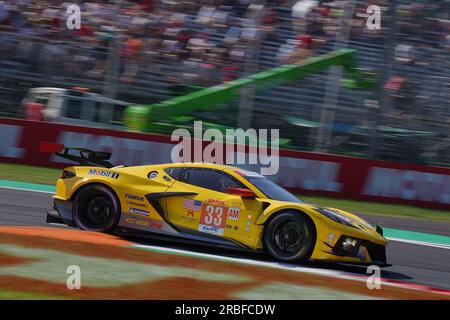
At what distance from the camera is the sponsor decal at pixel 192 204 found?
9.01 m

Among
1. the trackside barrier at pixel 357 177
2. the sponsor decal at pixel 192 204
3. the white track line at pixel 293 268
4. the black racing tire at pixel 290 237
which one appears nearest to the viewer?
the white track line at pixel 293 268

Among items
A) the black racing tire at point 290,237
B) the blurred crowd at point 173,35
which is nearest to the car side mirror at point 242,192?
the black racing tire at point 290,237

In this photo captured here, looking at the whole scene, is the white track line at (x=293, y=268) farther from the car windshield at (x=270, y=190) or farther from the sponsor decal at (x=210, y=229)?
the car windshield at (x=270, y=190)

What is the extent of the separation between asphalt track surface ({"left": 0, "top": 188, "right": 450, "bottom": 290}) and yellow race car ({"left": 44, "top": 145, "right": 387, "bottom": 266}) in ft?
1.10

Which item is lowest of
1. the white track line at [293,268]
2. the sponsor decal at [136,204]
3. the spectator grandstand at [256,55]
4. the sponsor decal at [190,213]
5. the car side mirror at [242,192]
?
the white track line at [293,268]

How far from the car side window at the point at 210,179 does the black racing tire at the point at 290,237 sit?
0.65 m

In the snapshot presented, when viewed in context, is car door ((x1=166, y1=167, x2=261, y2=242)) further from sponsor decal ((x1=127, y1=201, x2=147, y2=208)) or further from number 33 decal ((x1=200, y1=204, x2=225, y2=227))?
sponsor decal ((x1=127, y1=201, x2=147, y2=208))

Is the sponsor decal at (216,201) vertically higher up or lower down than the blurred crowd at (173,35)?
lower down

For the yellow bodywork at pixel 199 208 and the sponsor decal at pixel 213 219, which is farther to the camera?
the sponsor decal at pixel 213 219

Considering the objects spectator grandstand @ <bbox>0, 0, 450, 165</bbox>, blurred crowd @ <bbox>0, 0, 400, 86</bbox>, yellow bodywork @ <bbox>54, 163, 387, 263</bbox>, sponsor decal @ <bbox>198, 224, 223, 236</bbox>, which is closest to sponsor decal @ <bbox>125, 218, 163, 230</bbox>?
yellow bodywork @ <bbox>54, 163, 387, 263</bbox>

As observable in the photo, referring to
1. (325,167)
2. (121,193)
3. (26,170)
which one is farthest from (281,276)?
(26,170)

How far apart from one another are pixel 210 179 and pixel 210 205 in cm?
36

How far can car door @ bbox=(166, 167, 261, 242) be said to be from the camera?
886 cm

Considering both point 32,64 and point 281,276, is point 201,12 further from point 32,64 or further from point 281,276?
point 281,276
